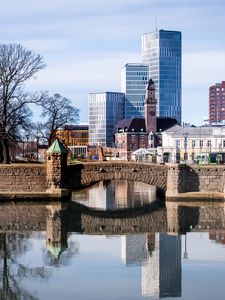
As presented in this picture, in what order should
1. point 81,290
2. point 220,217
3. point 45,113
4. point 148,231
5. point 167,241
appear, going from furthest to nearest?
1. point 45,113
2. point 220,217
3. point 148,231
4. point 167,241
5. point 81,290

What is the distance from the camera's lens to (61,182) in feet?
195

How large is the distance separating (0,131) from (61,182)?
34.6 ft

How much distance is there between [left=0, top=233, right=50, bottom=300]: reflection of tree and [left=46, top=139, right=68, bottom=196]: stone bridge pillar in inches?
719

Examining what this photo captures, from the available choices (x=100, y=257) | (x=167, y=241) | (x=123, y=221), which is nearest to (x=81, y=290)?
(x=100, y=257)

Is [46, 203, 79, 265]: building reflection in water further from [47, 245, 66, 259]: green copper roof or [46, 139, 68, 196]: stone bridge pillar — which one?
[46, 139, 68, 196]: stone bridge pillar

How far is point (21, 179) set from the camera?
197 feet

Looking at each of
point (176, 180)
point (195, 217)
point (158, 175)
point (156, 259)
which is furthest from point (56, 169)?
point (156, 259)

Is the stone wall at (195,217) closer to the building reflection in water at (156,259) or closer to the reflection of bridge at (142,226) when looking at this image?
the reflection of bridge at (142,226)

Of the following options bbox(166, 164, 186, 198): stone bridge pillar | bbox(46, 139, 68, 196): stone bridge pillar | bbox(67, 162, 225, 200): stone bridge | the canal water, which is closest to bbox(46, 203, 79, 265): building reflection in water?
the canal water

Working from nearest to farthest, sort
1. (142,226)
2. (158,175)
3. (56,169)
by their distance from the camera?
1. (142,226)
2. (56,169)
3. (158,175)

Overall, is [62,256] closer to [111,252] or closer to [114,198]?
[111,252]

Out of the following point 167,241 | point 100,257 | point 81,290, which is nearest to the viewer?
point 81,290

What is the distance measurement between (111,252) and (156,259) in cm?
275

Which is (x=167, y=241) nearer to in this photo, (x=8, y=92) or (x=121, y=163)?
(x=121, y=163)
